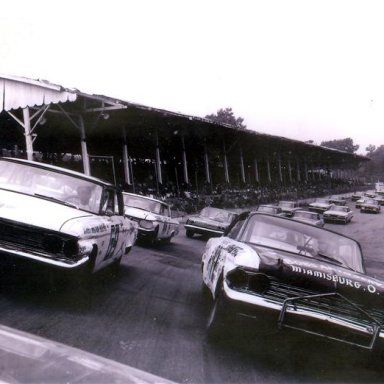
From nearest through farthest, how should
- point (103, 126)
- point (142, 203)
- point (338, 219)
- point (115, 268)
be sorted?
1. point (115, 268)
2. point (142, 203)
3. point (103, 126)
4. point (338, 219)

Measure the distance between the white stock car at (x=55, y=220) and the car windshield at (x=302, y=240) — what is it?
1715 millimetres

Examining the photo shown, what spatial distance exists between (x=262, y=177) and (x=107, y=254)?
44.0m

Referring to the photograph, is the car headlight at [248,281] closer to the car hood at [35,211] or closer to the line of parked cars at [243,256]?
the line of parked cars at [243,256]

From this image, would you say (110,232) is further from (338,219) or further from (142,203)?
(338,219)

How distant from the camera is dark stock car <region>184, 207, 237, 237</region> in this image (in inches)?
622

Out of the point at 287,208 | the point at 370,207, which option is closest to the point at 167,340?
the point at 287,208

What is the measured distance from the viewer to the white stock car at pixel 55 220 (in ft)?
15.7

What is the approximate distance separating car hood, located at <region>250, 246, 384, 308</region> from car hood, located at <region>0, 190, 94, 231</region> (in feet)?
6.87

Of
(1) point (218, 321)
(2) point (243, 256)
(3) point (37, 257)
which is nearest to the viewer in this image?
(1) point (218, 321)

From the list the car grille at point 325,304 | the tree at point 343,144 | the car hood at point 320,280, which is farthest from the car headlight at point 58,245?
the tree at point 343,144

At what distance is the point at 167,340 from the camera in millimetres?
4434

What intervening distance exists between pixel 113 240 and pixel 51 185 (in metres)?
1.13

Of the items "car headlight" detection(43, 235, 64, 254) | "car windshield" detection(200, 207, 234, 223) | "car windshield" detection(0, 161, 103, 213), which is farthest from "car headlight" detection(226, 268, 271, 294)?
"car windshield" detection(200, 207, 234, 223)

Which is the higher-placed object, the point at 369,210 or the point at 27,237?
the point at 27,237
